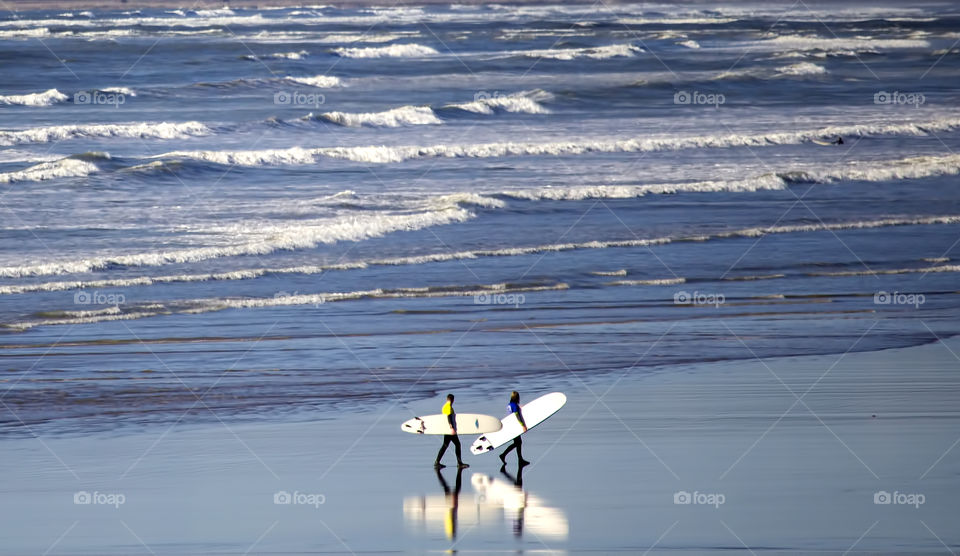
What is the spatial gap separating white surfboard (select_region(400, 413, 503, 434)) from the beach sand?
0.94 ft

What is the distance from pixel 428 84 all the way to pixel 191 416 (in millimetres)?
45418

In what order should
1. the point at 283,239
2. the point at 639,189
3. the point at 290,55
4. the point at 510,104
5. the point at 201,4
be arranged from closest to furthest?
the point at 283,239 < the point at 639,189 < the point at 510,104 < the point at 290,55 < the point at 201,4

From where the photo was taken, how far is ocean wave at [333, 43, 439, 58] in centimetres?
7269

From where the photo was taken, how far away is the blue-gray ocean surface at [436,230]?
48.1 ft

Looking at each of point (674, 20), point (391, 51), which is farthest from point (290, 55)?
point (674, 20)

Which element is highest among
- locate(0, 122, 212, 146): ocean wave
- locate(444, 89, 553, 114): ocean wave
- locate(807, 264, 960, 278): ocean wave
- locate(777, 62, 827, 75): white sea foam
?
locate(777, 62, 827, 75): white sea foam

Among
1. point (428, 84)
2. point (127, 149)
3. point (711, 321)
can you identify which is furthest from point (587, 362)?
point (428, 84)

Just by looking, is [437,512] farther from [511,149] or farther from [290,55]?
[290,55]

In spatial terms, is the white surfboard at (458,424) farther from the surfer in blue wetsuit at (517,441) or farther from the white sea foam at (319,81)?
the white sea foam at (319,81)

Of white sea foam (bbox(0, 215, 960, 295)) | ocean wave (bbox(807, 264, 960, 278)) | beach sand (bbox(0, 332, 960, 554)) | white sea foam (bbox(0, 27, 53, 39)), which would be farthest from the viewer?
white sea foam (bbox(0, 27, 53, 39))

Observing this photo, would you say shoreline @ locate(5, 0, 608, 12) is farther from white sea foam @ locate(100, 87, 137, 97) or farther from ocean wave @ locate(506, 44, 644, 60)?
white sea foam @ locate(100, 87, 137, 97)

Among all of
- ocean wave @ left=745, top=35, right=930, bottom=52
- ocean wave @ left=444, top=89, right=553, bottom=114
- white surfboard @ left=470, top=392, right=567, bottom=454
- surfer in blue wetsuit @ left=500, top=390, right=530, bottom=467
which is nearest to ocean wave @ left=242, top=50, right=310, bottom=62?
ocean wave @ left=444, top=89, right=553, bottom=114

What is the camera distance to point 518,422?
1074 cm

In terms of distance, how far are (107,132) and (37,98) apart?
9941 millimetres
